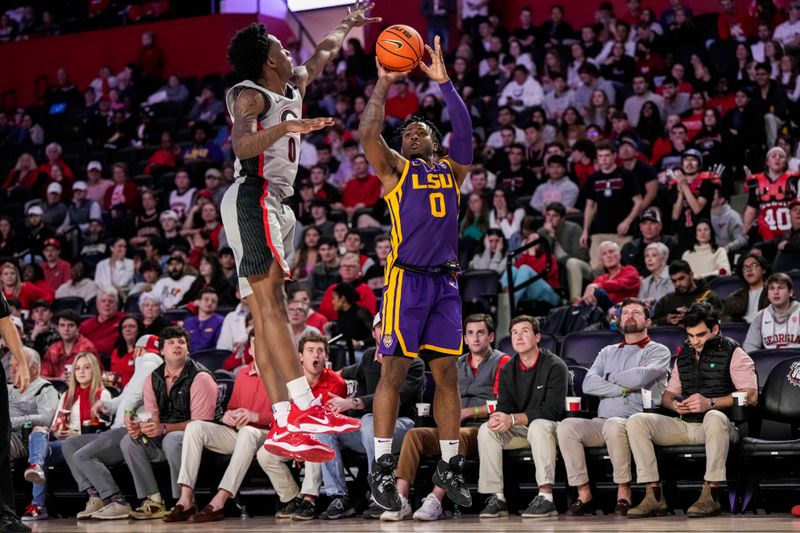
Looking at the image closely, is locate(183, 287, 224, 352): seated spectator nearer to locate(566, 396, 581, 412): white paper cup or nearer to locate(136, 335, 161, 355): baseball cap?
locate(136, 335, 161, 355): baseball cap

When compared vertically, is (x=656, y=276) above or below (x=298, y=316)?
above

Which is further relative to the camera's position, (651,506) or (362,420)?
(362,420)

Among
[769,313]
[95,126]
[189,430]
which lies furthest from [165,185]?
[769,313]

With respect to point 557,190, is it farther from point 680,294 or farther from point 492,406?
point 492,406

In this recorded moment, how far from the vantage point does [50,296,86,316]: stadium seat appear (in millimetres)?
12391

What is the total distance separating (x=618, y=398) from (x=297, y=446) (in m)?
3.44

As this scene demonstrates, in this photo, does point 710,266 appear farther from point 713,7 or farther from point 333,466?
point 713,7

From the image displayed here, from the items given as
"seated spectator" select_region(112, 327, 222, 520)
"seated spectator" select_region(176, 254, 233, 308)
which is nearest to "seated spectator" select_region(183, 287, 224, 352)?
"seated spectator" select_region(176, 254, 233, 308)

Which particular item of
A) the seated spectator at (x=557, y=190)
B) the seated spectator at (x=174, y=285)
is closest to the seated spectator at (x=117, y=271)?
the seated spectator at (x=174, y=285)

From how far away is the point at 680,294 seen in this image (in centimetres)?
878

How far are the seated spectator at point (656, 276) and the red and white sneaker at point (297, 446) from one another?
516cm

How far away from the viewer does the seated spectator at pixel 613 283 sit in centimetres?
944

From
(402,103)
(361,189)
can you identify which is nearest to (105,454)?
(361,189)

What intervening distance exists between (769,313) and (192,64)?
Answer: 12727 millimetres
